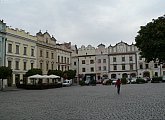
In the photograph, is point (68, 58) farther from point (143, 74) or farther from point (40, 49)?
point (143, 74)

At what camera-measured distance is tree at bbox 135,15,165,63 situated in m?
42.2

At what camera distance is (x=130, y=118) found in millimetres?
10766

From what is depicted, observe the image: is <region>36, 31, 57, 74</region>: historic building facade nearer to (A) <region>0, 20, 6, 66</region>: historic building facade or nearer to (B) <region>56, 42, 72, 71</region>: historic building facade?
(B) <region>56, 42, 72, 71</region>: historic building facade

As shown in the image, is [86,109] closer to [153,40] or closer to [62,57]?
[153,40]

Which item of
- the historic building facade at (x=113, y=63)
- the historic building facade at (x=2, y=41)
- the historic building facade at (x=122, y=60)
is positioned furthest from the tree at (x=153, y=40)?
the historic building facade at (x=122, y=60)

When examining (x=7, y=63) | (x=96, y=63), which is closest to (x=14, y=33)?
(x=7, y=63)

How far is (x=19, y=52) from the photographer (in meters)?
56.7

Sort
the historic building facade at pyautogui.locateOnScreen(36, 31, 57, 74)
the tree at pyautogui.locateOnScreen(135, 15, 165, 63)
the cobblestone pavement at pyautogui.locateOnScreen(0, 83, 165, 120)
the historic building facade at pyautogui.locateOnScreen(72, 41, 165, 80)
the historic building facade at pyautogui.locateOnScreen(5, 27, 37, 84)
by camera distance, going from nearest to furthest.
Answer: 1. the cobblestone pavement at pyautogui.locateOnScreen(0, 83, 165, 120)
2. the tree at pyautogui.locateOnScreen(135, 15, 165, 63)
3. the historic building facade at pyautogui.locateOnScreen(5, 27, 37, 84)
4. the historic building facade at pyautogui.locateOnScreen(36, 31, 57, 74)
5. the historic building facade at pyautogui.locateOnScreen(72, 41, 165, 80)

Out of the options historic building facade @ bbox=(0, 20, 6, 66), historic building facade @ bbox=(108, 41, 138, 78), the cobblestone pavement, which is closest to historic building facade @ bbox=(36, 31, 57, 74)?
historic building facade @ bbox=(0, 20, 6, 66)

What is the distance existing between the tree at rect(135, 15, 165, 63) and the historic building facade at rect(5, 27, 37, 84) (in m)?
24.4

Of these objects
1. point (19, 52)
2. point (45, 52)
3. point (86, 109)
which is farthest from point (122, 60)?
point (86, 109)

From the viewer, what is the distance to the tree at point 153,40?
4219 centimetres

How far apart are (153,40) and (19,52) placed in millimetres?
27537

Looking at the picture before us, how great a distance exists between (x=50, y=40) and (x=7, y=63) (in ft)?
62.3
